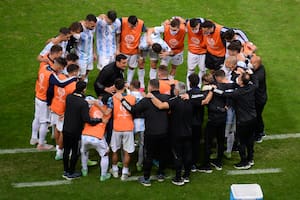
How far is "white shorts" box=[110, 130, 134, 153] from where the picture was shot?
1124cm

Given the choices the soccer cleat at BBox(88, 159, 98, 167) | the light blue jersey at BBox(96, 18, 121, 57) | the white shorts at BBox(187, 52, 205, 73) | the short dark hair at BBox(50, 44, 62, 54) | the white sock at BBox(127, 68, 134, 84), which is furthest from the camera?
the white sock at BBox(127, 68, 134, 84)

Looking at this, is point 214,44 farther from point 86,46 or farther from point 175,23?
point 86,46

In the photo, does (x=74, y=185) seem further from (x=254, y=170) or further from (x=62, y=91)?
(x=254, y=170)

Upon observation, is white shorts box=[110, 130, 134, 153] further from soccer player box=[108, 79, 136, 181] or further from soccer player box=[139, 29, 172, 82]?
soccer player box=[139, 29, 172, 82]

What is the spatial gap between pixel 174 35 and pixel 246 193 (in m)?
5.43

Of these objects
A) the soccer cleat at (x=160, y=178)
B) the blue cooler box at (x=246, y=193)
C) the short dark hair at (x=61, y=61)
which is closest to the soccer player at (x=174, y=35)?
the short dark hair at (x=61, y=61)

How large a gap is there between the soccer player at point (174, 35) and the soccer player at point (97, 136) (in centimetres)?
335

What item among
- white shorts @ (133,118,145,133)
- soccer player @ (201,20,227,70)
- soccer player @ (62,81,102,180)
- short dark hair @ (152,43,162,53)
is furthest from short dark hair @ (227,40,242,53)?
soccer player @ (62,81,102,180)

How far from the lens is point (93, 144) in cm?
1113

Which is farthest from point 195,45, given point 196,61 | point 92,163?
point 92,163

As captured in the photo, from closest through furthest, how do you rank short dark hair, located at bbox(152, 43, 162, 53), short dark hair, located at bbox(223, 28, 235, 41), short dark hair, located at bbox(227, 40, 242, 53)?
short dark hair, located at bbox(227, 40, 242, 53), short dark hair, located at bbox(223, 28, 235, 41), short dark hair, located at bbox(152, 43, 162, 53)

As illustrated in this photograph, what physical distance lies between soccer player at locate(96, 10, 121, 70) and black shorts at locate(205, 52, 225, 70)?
6.54 ft

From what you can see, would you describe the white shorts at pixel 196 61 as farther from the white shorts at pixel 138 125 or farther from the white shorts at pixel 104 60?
the white shorts at pixel 138 125

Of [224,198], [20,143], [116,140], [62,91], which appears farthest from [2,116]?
[224,198]
